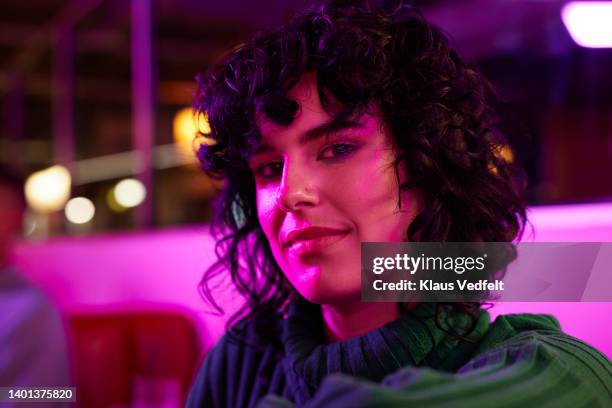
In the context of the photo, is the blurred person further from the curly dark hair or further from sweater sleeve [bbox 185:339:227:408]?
the curly dark hair

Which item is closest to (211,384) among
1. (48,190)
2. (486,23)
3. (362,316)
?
(362,316)

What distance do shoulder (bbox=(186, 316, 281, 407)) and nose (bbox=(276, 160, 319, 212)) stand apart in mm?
319

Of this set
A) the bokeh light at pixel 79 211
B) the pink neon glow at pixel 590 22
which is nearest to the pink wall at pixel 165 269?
the pink neon glow at pixel 590 22

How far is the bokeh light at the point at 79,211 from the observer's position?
3.82 metres

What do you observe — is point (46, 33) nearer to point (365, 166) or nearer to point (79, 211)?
point (79, 211)

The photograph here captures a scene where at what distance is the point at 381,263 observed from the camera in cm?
66

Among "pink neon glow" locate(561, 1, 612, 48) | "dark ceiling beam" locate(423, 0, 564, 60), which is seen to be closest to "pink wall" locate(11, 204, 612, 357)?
"pink neon glow" locate(561, 1, 612, 48)

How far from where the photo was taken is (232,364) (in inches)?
37.0

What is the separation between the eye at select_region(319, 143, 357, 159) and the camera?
2.22 ft

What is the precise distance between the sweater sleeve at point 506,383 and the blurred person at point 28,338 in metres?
1.01

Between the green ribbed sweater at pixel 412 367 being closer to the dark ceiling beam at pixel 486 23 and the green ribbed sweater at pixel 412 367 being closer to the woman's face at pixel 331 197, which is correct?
the woman's face at pixel 331 197

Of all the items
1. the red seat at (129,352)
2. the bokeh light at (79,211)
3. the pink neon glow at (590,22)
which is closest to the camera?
the pink neon glow at (590,22)

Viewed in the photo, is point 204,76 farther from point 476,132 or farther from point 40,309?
point 40,309

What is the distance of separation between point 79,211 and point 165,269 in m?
2.13
